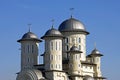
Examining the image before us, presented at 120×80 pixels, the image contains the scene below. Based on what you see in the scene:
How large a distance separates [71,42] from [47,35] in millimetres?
7345

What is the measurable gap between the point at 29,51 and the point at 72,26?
26.6 ft

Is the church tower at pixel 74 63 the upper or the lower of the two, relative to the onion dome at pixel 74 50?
lower

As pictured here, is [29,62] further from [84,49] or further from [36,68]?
[84,49]

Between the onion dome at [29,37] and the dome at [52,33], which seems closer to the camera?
the dome at [52,33]

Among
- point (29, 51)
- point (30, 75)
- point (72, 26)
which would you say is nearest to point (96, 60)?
point (72, 26)

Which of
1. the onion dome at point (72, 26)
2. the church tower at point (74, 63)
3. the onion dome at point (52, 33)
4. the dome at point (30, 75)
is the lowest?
the dome at point (30, 75)

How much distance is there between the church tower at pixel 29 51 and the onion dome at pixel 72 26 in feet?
16.2

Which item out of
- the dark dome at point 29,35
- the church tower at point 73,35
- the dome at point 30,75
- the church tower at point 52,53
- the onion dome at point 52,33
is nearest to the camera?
the dome at point 30,75

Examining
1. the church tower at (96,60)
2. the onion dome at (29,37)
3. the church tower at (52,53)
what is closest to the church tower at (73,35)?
the church tower at (96,60)

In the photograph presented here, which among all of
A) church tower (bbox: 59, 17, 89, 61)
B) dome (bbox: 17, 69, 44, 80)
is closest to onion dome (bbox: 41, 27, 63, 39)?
dome (bbox: 17, 69, 44, 80)

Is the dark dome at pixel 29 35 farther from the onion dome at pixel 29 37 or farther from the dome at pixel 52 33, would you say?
the dome at pixel 52 33

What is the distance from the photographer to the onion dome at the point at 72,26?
68875mm

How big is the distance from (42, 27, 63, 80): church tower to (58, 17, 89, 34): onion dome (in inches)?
228

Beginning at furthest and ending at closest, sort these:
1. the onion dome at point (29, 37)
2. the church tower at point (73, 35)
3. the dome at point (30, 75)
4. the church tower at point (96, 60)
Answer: the church tower at point (96, 60), the church tower at point (73, 35), the onion dome at point (29, 37), the dome at point (30, 75)
